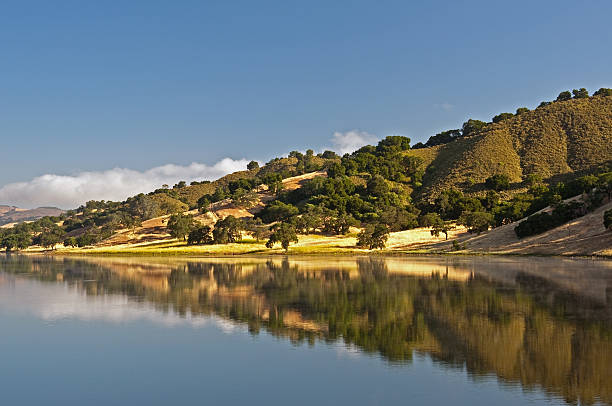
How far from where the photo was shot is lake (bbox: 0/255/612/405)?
2142 cm

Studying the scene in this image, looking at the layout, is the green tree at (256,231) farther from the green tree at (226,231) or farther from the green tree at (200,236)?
the green tree at (200,236)

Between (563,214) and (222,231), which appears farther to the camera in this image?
(222,231)

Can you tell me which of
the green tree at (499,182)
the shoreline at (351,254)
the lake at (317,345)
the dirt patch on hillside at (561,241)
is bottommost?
the lake at (317,345)

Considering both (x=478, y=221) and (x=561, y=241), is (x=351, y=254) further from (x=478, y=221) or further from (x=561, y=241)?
(x=561, y=241)

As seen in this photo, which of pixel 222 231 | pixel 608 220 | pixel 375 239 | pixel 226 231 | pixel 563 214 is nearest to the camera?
pixel 608 220

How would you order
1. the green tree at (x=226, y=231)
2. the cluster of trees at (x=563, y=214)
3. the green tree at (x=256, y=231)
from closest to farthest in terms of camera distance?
the cluster of trees at (x=563, y=214) → the green tree at (x=226, y=231) → the green tree at (x=256, y=231)

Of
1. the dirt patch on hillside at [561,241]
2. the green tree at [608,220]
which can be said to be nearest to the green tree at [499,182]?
the dirt patch on hillside at [561,241]

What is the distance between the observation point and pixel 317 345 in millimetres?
29484

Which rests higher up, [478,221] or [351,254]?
[478,221]

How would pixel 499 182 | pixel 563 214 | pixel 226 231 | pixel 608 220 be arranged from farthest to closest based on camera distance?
1. pixel 499 182
2. pixel 226 231
3. pixel 563 214
4. pixel 608 220

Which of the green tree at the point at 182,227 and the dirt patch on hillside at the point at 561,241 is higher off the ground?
the green tree at the point at 182,227

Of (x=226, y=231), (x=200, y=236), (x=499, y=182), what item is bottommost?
(x=200, y=236)

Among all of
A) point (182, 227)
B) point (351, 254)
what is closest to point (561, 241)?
point (351, 254)

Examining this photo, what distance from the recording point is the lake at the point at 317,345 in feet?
70.3
